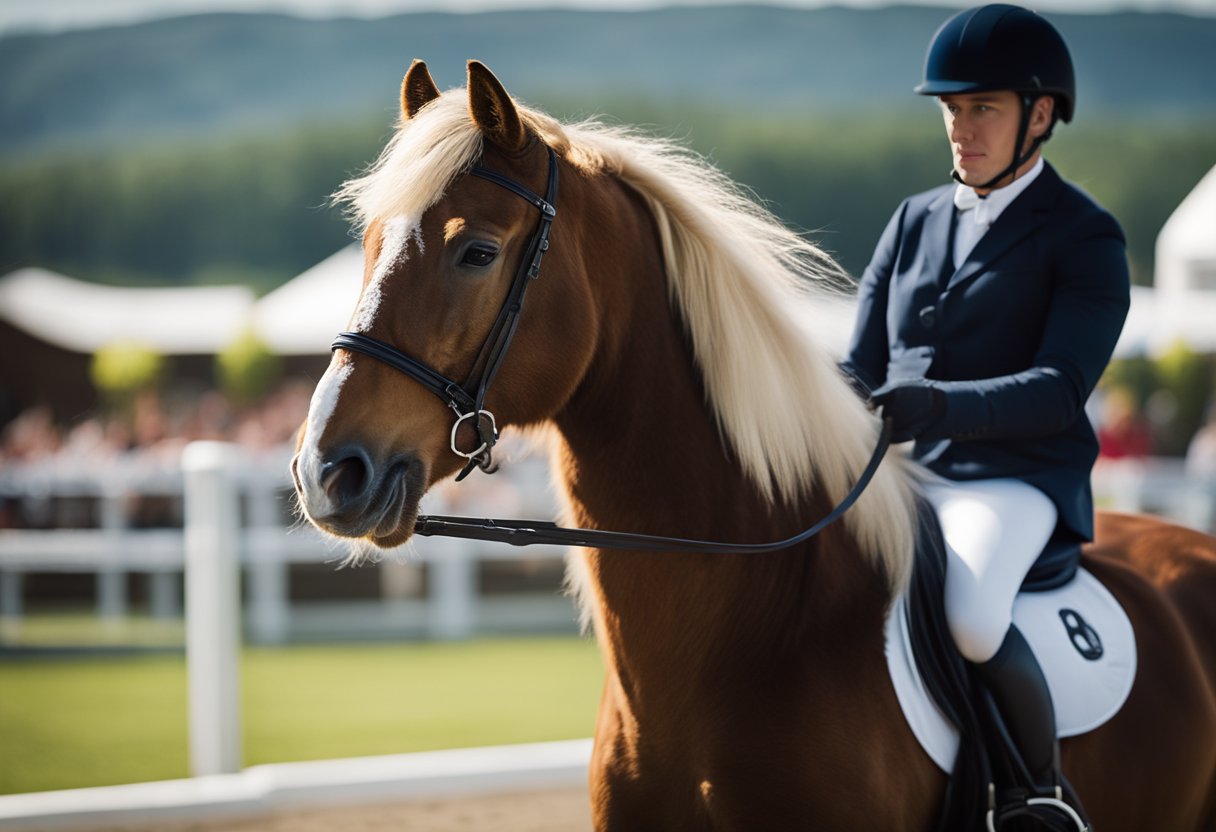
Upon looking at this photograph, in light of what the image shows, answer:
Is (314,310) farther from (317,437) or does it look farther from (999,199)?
(317,437)

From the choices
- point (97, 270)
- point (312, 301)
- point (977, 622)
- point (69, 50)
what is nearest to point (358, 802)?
point (977, 622)

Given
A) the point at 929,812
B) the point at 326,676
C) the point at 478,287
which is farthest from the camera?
the point at 326,676

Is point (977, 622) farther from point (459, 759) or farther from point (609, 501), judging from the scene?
point (459, 759)

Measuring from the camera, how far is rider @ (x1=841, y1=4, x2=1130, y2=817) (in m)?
2.35

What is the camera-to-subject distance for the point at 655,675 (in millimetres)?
2301

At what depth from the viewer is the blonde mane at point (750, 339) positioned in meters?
2.32

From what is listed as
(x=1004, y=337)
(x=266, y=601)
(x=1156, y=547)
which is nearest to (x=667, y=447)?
(x=1004, y=337)

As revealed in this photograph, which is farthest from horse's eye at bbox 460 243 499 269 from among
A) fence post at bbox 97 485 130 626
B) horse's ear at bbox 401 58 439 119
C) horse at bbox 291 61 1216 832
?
fence post at bbox 97 485 130 626

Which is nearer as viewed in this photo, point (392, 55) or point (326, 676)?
point (326, 676)

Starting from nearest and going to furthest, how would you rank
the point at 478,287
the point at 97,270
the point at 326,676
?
1. the point at 478,287
2. the point at 326,676
3. the point at 97,270

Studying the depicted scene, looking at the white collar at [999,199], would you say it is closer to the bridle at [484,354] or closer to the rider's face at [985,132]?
the rider's face at [985,132]

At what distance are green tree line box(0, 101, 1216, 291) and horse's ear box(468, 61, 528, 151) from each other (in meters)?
44.9

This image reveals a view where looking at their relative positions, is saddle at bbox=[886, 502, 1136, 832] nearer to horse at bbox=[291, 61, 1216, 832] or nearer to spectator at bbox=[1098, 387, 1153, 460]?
horse at bbox=[291, 61, 1216, 832]

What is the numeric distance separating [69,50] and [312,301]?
2784 inches
